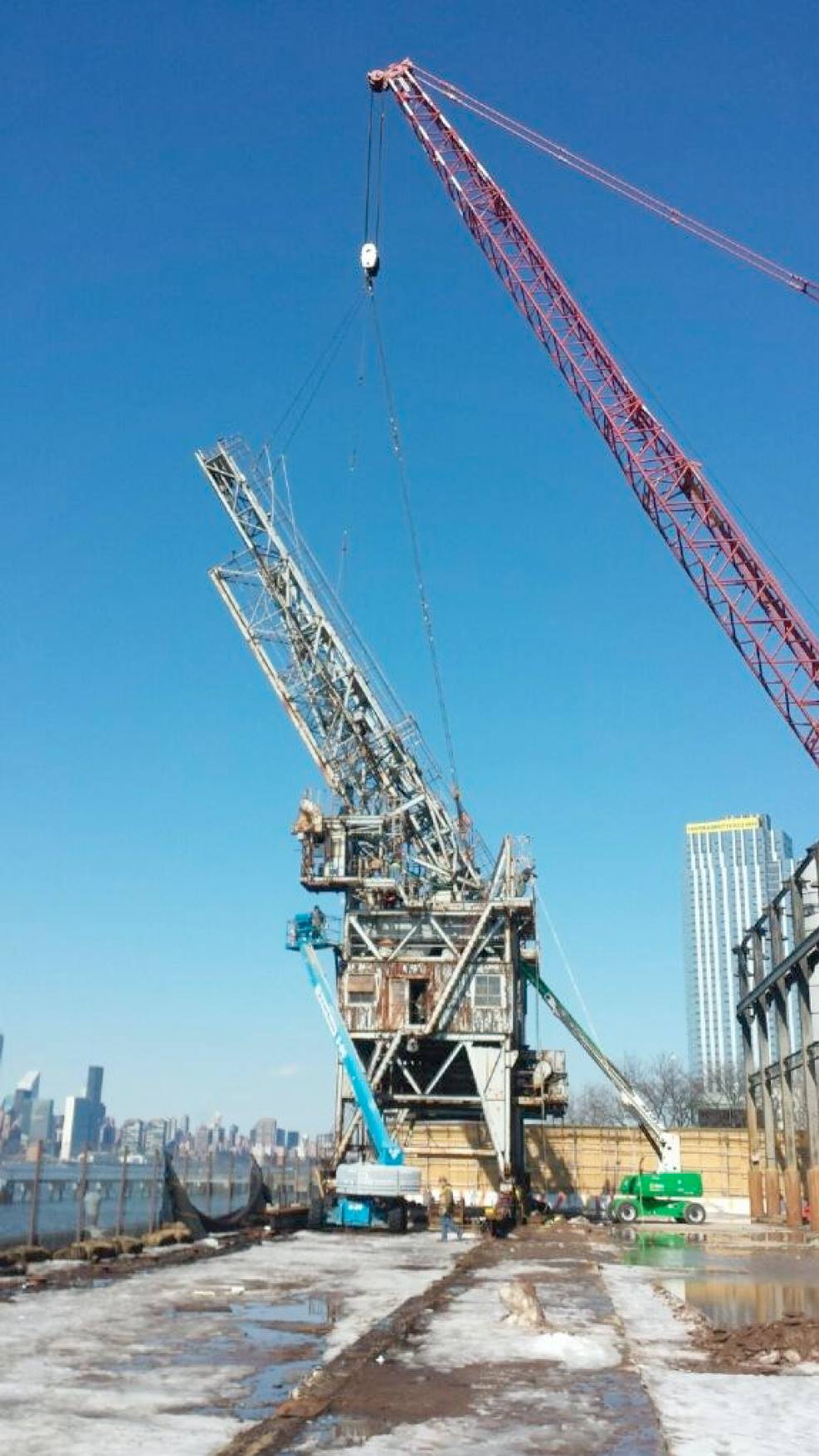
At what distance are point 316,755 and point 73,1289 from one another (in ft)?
102

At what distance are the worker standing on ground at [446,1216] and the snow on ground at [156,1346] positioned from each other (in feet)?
30.0

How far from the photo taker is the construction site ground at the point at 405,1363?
980 cm

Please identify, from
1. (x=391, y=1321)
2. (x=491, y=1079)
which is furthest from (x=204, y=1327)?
(x=491, y=1079)

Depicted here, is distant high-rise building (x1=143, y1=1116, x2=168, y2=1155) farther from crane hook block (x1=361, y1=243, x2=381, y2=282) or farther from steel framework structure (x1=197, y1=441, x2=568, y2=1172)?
crane hook block (x1=361, y1=243, x2=381, y2=282)

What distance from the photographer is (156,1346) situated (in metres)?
14.4

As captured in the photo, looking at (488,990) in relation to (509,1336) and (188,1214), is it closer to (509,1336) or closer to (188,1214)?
(188,1214)

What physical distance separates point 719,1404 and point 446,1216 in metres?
27.0

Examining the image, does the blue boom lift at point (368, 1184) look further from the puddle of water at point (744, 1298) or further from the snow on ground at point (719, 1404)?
the snow on ground at point (719, 1404)

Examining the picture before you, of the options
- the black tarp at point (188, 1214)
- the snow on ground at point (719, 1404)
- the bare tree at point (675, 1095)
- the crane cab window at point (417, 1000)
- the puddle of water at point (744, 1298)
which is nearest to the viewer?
the snow on ground at point (719, 1404)

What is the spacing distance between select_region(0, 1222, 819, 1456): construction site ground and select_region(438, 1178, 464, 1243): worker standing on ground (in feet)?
38.7

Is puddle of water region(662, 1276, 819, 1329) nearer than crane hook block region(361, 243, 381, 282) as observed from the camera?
Yes

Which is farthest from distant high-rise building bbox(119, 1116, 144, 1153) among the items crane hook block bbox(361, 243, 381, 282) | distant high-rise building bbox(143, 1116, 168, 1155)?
crane hook block bbox(361, 243, 381, 282)

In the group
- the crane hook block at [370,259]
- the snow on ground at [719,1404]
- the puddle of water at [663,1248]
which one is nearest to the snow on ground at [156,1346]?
the snow on ground at [719,1404]

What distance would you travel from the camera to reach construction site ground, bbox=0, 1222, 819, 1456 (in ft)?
32.2
